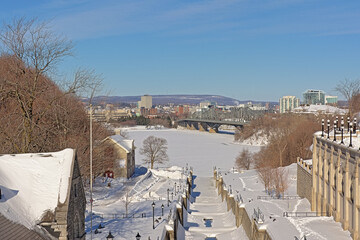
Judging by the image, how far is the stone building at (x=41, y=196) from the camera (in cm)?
1133

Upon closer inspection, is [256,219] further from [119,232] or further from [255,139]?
[255,139]

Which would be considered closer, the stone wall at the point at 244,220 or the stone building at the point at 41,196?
the stone building at the point at 41,196

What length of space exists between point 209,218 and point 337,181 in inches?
525

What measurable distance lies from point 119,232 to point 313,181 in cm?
1575

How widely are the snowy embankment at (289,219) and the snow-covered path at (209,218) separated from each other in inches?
84.5

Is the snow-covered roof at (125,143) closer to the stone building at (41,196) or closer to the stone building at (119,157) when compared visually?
the stone building at (119,157)

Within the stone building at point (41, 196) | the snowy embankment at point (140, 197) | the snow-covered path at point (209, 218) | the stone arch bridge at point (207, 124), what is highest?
the stone building at point (41, 196)

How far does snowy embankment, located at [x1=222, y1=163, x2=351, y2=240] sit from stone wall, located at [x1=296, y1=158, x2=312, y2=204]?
575 mm

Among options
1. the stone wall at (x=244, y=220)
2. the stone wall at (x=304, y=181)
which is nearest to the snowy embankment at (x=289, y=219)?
the stone wall at (x=244, y=220)

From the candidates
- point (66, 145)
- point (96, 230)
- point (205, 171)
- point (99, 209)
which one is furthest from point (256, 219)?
point (205, 171)

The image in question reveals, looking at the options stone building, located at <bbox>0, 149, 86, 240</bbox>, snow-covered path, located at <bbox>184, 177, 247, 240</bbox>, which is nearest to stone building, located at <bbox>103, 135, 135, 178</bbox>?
snow-covered path, located at <bbox>184, 177, 247, 240</bbox>

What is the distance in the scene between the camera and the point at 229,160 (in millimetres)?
71938

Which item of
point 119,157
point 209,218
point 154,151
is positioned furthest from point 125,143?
point 209,218

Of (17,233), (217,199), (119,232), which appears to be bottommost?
(217,199)
